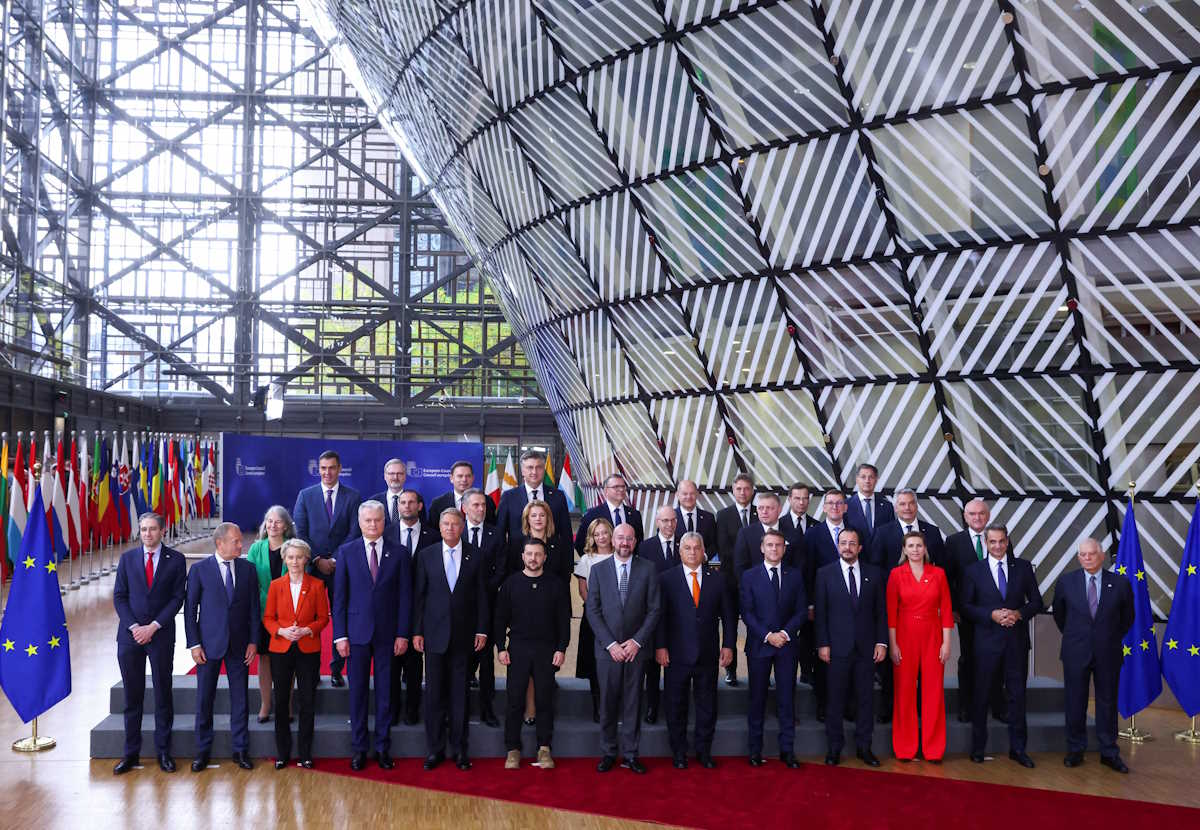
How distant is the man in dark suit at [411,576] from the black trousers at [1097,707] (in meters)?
5.27

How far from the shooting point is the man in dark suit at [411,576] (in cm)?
861

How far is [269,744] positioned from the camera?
8445 mm

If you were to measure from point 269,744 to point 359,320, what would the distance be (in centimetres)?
3312

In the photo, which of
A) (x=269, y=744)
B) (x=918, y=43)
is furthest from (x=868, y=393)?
(x=269, y=744)

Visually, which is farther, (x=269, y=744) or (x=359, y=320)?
(x=359, y=320)

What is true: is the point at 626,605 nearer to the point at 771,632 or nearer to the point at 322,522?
the point at 771,632

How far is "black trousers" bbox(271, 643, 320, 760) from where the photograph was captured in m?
8.15

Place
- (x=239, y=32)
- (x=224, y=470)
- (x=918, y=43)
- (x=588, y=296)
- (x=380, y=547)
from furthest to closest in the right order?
(x=239, y=32), (x=224, y=470), (x=588, y=296), (x=918, y=43), (x=380, y=547)

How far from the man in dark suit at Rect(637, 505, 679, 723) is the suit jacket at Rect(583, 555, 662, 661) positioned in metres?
0.77

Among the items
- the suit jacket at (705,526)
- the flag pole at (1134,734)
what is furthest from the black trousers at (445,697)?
the flag pole at (1134,734)

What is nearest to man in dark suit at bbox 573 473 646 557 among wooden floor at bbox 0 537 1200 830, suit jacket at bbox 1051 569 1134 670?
wooden floor at bbox 0 537 1200 830

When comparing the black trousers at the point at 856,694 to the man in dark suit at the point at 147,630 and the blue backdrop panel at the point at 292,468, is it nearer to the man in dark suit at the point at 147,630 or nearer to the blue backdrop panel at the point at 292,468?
the man in dark suit at the point at 147,630

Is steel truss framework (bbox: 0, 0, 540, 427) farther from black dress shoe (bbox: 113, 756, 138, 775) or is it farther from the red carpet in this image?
the red carpet

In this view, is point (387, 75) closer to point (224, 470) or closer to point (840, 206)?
point (224, 470)
